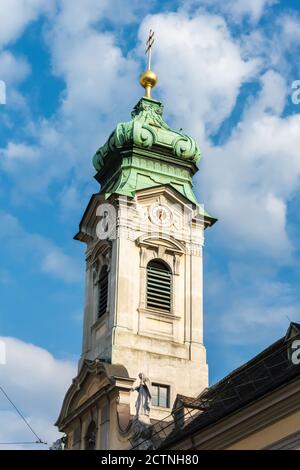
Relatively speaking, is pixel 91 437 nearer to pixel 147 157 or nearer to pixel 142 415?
pixel 142 415

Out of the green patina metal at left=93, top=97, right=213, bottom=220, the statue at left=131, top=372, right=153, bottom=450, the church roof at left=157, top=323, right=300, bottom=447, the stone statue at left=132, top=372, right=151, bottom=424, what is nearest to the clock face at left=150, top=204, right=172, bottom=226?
the green patina metal at left=93, top=97, right=213, bottom=220

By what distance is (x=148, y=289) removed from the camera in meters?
40.0

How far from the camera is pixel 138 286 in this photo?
1561 inches

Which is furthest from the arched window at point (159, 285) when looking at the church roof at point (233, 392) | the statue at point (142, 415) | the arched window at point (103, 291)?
the statue at point (142, 415)

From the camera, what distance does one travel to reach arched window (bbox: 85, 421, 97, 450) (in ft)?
123

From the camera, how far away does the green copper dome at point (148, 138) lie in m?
42.9

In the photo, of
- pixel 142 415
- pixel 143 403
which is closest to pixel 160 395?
pixel 143 403

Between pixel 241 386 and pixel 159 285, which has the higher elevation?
pixel 159 285

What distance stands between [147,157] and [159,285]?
5833 millimetres

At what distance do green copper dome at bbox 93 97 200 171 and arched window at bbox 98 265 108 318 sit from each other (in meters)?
5.53

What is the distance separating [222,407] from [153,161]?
14866 mm

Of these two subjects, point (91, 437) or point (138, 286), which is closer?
point (91, 437)
